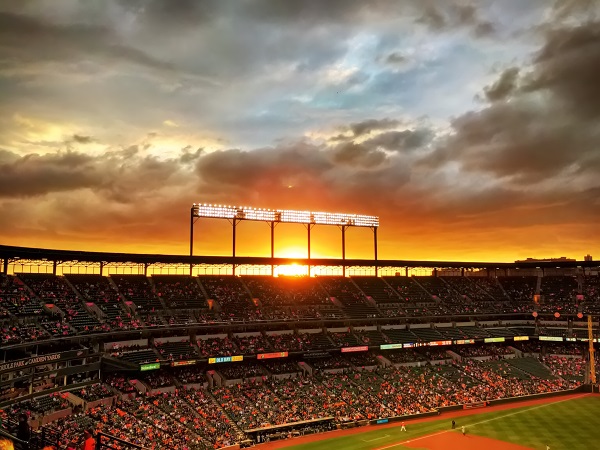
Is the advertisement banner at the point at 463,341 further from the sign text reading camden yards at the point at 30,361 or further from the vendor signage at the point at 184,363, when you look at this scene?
the sign text reading camden yards at the point at 30,361

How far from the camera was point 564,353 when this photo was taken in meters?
84.1

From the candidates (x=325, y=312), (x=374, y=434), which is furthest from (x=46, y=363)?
(x=325, y=312)

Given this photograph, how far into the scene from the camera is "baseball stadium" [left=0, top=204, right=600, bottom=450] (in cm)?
4631

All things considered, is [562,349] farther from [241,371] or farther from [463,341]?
[241,371]

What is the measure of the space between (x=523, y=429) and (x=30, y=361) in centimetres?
5036

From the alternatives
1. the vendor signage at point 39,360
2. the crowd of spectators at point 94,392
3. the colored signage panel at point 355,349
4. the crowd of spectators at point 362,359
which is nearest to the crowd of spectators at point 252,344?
the colored signage panel at point 355,349

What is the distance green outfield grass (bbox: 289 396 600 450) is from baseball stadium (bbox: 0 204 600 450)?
→ 30 cm

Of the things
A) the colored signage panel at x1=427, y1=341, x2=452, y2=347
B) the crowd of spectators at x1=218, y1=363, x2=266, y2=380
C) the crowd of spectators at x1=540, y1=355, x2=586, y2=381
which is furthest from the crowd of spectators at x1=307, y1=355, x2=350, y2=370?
the crowd of spectators at x1=540, y1=355, x2=586, y2=381

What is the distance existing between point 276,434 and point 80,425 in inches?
762

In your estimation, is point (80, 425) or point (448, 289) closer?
point (80, 425)

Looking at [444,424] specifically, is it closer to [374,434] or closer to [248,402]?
[374,434]

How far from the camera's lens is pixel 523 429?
53500mm

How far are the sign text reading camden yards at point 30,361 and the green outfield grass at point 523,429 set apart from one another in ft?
81.0

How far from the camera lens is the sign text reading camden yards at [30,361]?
38956 millimetres
